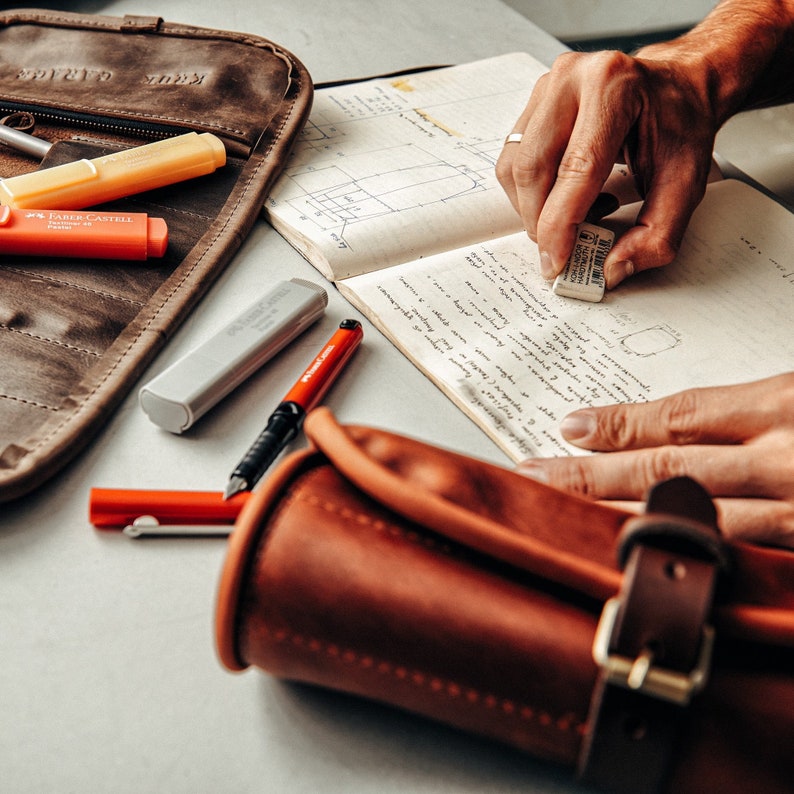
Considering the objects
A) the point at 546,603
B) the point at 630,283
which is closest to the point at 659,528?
the point at 546,603

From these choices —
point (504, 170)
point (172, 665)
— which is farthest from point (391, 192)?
point (172, 665)

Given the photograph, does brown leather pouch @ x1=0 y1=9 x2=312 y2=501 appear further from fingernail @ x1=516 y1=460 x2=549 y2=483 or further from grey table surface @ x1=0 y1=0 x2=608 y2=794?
fingernail @ x1=516 y1=460 x2=549 y2=483

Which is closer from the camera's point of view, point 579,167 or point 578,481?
point 578,481

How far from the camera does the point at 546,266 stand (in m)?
0.76

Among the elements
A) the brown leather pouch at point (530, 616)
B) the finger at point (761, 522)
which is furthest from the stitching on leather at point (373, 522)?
the finger at point (761, 522)

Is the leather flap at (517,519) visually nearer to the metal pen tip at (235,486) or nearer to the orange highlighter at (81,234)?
the metal pen tip at (235,486)

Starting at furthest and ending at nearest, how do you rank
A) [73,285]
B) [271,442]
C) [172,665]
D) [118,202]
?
1. [118,202]
2. [73,285]
3. [271,442]
4. [172,665]

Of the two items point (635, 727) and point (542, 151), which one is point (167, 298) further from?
point (635, 727)

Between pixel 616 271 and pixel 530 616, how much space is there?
1.50 feet

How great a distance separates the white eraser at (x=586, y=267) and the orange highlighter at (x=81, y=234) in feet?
1.20

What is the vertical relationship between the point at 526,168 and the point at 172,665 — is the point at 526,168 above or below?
above

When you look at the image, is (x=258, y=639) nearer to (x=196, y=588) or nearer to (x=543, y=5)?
(x=196, y=588)

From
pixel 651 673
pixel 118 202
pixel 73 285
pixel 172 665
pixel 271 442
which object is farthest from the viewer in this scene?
pixel 118 202

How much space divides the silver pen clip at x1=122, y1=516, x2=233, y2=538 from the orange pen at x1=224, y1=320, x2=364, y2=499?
2cm
